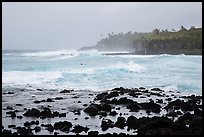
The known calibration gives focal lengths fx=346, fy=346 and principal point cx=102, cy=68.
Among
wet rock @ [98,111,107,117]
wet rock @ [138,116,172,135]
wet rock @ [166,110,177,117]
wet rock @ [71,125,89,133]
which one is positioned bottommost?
wet rock @ [166,110,177,117]

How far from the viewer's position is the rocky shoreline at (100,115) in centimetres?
1020

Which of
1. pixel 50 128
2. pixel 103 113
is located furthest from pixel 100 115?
pixel 50 128

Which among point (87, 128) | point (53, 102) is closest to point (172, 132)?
point (87, 128)

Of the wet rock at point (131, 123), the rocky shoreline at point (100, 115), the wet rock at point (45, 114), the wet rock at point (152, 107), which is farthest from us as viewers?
the wet rock at point (152, 107)

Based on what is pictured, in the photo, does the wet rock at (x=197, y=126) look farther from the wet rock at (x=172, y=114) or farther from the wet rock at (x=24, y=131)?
the wet rock at (x=24, y=131)

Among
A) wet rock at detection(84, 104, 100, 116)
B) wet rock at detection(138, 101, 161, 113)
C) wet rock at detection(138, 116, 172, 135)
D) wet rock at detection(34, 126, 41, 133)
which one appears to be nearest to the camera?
wet rock at detection(138, 116, 172, 135)

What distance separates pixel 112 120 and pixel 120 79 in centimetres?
1587

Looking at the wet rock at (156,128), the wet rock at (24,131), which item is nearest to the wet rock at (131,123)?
the wet rock at (156,128)

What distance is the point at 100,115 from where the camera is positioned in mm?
13367

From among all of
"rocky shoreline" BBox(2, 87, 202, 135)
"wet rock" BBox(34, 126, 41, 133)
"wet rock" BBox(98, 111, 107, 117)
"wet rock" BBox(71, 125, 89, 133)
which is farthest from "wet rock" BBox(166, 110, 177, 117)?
"wet rock" BBox(34, 126, 41, 133)

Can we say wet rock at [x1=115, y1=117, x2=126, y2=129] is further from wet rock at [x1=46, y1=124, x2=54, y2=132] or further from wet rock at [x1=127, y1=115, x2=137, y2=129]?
wet rock at [x1=46, y1=124, x2=54, y2=132]

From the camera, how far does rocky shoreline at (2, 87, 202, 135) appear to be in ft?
33.4

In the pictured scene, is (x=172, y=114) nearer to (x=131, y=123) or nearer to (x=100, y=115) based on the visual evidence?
(x=131, y=123)

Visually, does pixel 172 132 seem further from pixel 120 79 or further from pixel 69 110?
pixel 120 79
